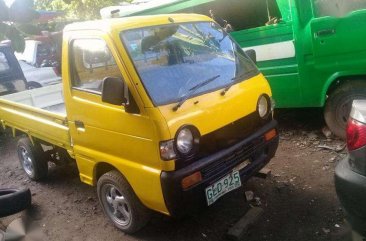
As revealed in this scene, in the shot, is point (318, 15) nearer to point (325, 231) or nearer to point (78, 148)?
point (325, 231)

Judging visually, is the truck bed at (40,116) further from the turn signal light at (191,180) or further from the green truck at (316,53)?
the green truck at (316,53)

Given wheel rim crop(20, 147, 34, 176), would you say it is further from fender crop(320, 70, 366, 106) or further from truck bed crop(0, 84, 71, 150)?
fender crop(320, 70, 366, 106)

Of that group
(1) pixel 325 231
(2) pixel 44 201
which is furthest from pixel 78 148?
(1) pixel 325 231

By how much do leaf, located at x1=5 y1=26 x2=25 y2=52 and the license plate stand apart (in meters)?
1.86

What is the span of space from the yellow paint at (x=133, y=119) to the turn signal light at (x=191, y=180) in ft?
0.45

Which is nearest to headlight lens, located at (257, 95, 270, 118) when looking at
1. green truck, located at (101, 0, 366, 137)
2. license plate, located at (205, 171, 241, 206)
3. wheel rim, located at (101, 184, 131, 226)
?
license plate, located at (205, 171, 241, 206)

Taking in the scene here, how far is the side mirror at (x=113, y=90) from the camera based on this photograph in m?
2.63

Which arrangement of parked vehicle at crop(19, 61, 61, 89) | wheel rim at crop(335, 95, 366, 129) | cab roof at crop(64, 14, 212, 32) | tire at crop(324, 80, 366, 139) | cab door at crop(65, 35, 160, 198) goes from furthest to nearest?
parked vehicle at crop(19, 61, 61, 89), wheel rim at crop(335, 95, 366, 129), tire at crop(324, 80, 366, 139), cab roof at crop(64, 14, 212, 32), cab door at crop(65, 35, 160, 198)

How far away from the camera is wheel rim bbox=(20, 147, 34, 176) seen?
4.76 m

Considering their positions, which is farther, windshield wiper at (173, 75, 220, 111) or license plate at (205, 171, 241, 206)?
A: license plate at (205, 171, 241, 206)

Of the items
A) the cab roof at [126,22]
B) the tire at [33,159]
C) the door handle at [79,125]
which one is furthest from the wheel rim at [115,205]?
the tire at [33,159]

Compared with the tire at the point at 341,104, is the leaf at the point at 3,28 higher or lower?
higher

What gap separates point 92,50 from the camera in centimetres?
316

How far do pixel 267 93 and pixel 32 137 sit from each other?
301cm
